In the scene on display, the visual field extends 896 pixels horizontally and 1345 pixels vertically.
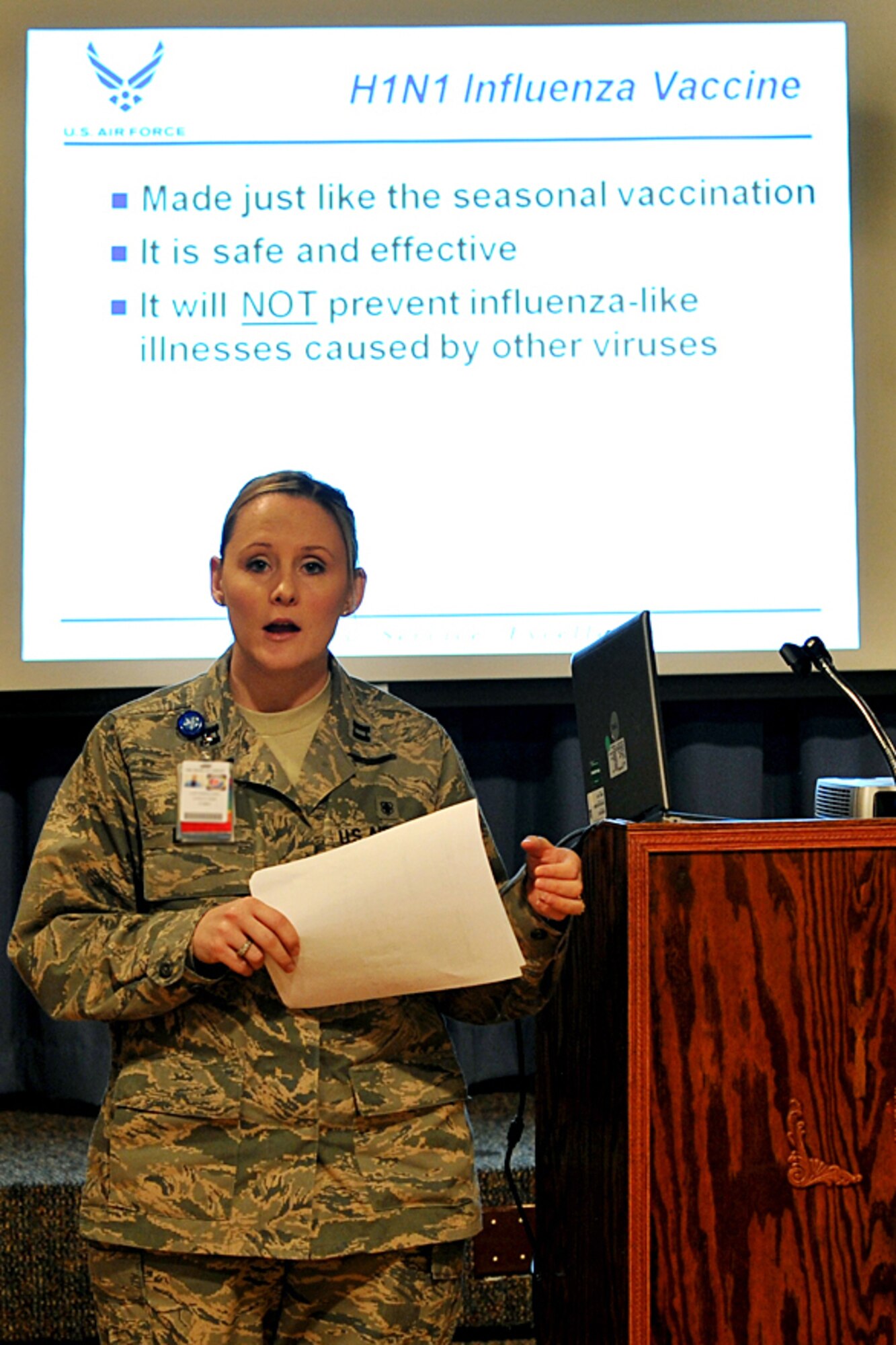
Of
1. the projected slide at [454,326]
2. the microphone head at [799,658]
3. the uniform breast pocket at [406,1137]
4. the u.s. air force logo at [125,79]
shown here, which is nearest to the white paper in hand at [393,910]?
the uniform breast pocket at [406,1137]

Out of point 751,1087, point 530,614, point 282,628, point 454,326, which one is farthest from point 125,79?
point 751,1087

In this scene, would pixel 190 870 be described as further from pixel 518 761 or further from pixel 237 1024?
A: pixel 518 761

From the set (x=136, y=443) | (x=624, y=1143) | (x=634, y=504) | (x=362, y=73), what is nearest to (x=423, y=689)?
(x=634, y=504)

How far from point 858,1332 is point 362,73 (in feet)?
8.29

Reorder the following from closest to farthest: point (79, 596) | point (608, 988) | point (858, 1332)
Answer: point (858, 1332) < point (608, 988) < point (79, 596)

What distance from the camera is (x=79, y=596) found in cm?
282

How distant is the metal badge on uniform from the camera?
1504 millimetres

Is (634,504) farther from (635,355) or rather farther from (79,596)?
(79,596)

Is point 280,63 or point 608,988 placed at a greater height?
point 280,63

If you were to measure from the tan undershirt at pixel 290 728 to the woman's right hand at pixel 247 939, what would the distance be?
9.3 inches

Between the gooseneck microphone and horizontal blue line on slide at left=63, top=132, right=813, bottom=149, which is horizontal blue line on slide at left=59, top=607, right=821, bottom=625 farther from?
the gooseneck microphone

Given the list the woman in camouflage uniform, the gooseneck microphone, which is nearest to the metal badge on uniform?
the woman in camouflage uniform

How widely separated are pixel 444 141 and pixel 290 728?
5.77ft

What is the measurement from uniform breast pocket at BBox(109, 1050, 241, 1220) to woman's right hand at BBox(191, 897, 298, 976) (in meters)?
0.15
